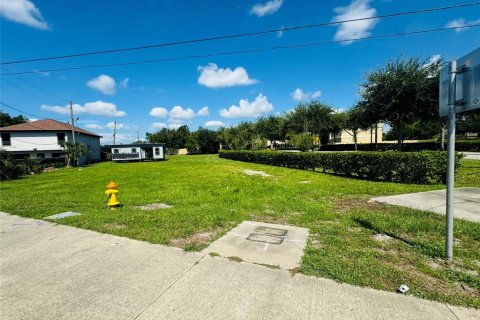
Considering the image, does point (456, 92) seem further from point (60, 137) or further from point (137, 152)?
point (60, 137)

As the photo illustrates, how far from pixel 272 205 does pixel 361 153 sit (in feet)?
22.7

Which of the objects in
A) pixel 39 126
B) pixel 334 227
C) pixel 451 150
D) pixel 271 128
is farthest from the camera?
pixel 271 128

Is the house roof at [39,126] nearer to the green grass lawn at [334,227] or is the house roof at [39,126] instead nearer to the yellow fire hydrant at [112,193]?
the green grass lawn at [334,227]

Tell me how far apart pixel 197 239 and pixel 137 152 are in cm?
3877

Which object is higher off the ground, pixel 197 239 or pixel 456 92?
pixel 456 92

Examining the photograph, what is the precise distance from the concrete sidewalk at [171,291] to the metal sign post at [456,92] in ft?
4.75

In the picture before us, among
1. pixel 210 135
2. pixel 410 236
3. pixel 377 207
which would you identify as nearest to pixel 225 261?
pixel 410 236

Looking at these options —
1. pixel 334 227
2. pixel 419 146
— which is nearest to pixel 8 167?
pixel 334 227

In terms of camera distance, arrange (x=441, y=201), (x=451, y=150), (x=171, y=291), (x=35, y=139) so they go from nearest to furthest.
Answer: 1. (x=171, y=291)
2. (x=451, y=150)
3. (x=441, y=201)
4. (x=35, y=139)

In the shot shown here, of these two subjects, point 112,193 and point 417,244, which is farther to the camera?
point 112,193

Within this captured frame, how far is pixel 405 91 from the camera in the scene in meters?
17.1

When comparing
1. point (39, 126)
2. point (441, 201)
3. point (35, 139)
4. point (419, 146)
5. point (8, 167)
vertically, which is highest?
point (39, 126)

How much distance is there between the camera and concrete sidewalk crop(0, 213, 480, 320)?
228 cm

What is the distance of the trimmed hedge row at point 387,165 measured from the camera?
8914 mm
